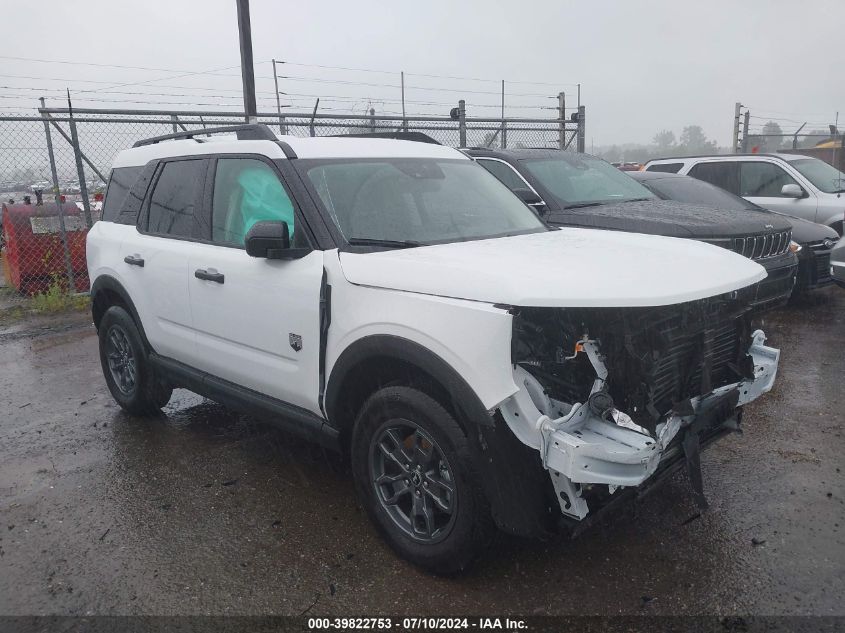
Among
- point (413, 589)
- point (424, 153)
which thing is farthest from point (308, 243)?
point (413, 589)

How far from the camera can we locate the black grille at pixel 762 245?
19.6 feet

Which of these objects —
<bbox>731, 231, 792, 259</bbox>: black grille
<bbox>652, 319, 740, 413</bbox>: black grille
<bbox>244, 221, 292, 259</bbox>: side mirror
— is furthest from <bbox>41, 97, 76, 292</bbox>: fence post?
<bbox>652, 319, 740, 413</bbox>: black grille

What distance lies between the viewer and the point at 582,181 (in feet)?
23.4

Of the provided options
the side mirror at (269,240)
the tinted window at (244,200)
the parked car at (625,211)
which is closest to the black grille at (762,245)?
the parked car at (625,211)

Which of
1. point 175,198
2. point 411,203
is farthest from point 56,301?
point 411,203

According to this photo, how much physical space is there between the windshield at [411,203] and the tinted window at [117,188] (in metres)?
1.97

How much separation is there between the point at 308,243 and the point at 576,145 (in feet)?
36.7

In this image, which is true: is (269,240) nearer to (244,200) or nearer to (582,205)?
(244,200)

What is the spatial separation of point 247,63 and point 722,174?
698 centimetres

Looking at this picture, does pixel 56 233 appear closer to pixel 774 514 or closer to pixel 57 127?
pixel 57 127

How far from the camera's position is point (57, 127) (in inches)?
337

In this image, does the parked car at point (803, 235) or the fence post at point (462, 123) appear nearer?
the parked car at point (803, 235)

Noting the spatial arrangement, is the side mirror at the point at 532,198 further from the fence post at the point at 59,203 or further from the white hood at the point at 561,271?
the fence post at the point at 59,203

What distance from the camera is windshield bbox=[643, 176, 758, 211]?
7.80 metres
